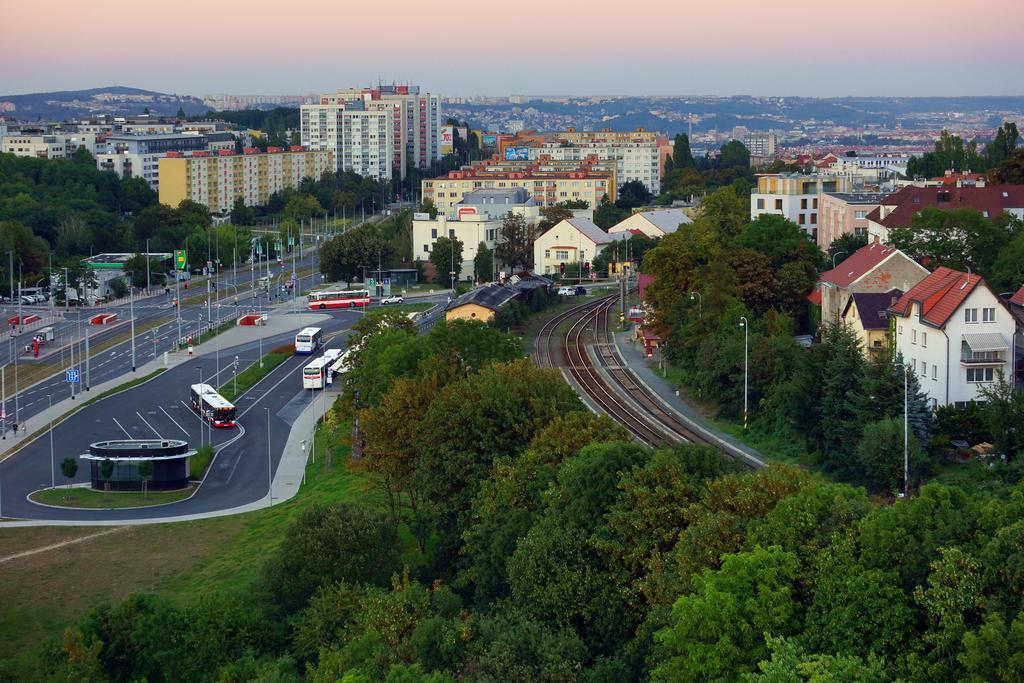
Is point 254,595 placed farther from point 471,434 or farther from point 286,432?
point 286,432

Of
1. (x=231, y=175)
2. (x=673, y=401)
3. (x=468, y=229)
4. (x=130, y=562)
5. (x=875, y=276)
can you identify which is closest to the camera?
(x=130, y=562)

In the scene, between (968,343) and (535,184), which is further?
(535,184)

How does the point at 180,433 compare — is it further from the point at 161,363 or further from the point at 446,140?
the point at 446,140

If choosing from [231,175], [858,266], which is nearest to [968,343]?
[858,266]

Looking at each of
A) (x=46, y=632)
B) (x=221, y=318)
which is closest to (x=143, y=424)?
(x=46, y=632)

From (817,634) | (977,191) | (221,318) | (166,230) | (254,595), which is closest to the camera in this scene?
(817,634)

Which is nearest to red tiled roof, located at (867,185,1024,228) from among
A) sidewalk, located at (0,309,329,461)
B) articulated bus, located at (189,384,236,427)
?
sidewalk, located at (0,309,329,461)

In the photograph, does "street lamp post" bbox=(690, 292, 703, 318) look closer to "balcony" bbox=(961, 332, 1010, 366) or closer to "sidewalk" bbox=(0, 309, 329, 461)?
"balcony" bbox=(961, 332, 1010, 366)
